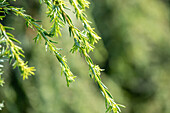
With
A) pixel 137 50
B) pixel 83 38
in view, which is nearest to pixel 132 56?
pixel 137 50

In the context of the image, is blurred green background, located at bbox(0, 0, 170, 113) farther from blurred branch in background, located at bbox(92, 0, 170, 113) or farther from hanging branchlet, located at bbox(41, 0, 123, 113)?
hanging branchlet, located at bbox(41, 0, 123, 113)

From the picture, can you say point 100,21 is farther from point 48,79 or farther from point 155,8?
point 48,79

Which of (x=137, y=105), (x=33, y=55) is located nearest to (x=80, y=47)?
(x=33, y=55)

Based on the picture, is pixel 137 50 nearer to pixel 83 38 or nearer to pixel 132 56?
pixel 132 56

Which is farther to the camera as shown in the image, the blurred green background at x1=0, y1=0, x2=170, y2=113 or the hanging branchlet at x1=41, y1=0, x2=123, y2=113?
the blurred green background at x1=0, y1=0, x2=170, y2=113

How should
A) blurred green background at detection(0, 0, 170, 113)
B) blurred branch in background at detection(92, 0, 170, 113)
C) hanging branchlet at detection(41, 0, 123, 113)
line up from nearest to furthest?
hanging branchlet at detection(41, 0, 123, 113), blurred green background at detection(0, 0, 170, 113), blurred branch in background at detection(92, 0, 170, 113)

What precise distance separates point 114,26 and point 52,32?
6.50 feet

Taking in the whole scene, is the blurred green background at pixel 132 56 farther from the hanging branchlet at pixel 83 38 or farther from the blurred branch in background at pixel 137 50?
the hanging branchlet at pixel 83 38

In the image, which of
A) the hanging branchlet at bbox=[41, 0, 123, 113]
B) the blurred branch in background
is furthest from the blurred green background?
the hanging branchlet at bbox=[41, 0, 123, 113]

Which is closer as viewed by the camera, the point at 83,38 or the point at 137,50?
the point at 83,38

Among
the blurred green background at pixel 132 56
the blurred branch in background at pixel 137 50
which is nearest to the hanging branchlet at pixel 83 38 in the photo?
the blurred green background at pixel 132 56

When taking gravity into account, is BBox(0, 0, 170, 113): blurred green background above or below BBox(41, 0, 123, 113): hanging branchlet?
above

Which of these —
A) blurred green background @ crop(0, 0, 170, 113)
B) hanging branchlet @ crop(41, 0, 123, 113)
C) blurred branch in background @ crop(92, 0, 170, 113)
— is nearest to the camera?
hanging branchlet @ crop(41, 0, 123, 113)

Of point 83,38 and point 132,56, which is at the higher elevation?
point 132,56
